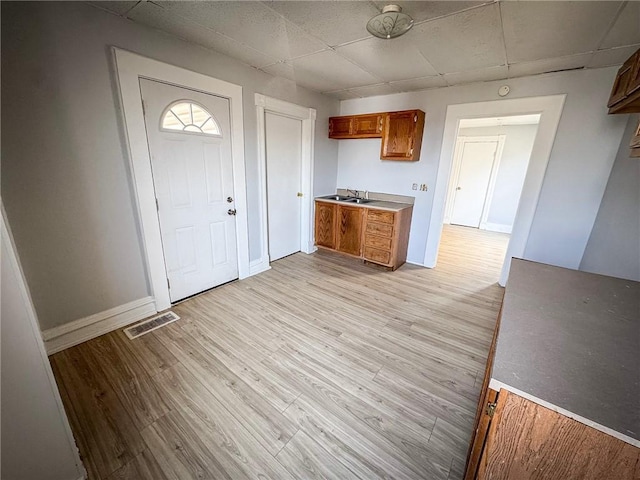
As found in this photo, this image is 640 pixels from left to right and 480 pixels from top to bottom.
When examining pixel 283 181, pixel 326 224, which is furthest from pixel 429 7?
pixel 326 224

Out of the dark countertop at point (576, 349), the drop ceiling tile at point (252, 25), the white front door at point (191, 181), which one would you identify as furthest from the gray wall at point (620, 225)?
the white front door at point (191, 181)

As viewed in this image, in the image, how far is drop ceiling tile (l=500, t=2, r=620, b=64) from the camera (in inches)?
60.9

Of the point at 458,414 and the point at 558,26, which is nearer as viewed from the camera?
the point at 458,414

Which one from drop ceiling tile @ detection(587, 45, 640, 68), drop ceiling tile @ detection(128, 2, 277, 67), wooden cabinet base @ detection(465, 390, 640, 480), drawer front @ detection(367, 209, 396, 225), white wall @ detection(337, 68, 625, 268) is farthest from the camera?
drawer front @ detection(367, 209, 396, 225)

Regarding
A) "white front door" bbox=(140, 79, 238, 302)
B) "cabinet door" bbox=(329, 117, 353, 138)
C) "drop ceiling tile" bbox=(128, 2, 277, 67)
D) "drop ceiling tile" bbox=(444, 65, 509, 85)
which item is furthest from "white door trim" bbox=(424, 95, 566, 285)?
"white front door" bbox=(140, 79, 238, 302)

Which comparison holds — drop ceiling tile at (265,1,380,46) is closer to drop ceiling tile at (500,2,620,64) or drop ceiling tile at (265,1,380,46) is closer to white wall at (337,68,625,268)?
drop ceiling tile at (500,2,620,64)

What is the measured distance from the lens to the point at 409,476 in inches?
48.6

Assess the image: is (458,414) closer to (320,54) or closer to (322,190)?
(320,54)

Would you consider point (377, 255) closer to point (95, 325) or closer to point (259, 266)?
point (259, 266)

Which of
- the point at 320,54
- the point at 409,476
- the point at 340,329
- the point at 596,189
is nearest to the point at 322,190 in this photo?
the point at 320,54

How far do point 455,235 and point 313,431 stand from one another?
17.4ft

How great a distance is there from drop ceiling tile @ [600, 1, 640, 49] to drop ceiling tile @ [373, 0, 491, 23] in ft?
2.83

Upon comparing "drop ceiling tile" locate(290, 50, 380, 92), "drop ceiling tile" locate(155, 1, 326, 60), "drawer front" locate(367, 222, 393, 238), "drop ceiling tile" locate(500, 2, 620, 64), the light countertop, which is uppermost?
"drop ceiling tile" locate(290, 50, 380, 92)

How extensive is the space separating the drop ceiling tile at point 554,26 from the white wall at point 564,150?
0.57m
